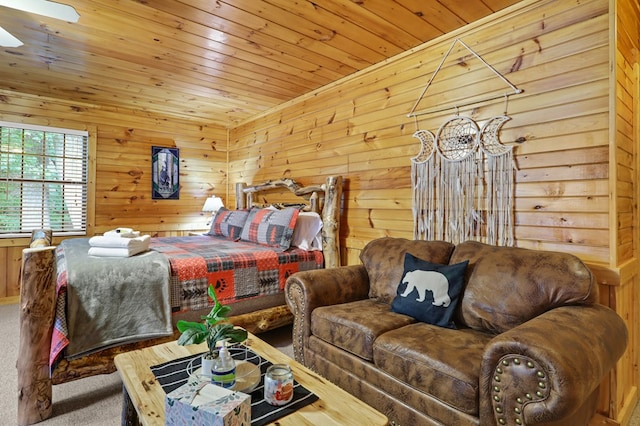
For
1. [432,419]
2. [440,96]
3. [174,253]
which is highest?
[440,96]

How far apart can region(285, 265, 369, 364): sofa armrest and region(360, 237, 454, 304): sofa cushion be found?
5.2 inches

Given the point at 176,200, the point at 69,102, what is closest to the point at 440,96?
the point at 176,200

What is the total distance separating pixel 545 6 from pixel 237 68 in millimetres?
2466

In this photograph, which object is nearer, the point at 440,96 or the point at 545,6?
the point at 545,6

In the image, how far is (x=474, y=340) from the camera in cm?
163

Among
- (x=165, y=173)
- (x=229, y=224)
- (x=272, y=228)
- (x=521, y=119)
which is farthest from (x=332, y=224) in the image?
(x=165, y=173)

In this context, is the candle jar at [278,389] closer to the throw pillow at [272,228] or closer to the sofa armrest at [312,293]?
the sofa armrest at [312,293]

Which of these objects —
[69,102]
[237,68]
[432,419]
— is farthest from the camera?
[69,102]

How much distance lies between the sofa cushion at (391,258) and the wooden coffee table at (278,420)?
1.01 m

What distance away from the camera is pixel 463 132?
245 centimetres

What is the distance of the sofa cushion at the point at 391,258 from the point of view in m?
2.23

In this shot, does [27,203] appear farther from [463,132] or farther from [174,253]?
[463,132]

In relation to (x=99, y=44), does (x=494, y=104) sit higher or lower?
lower

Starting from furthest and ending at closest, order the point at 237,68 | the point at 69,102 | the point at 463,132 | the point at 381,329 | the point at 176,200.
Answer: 1. the point at 176,200
2. the point at 69,102
3. the point at 237,68
4. the point at 463,132
5. the point at 381,329
